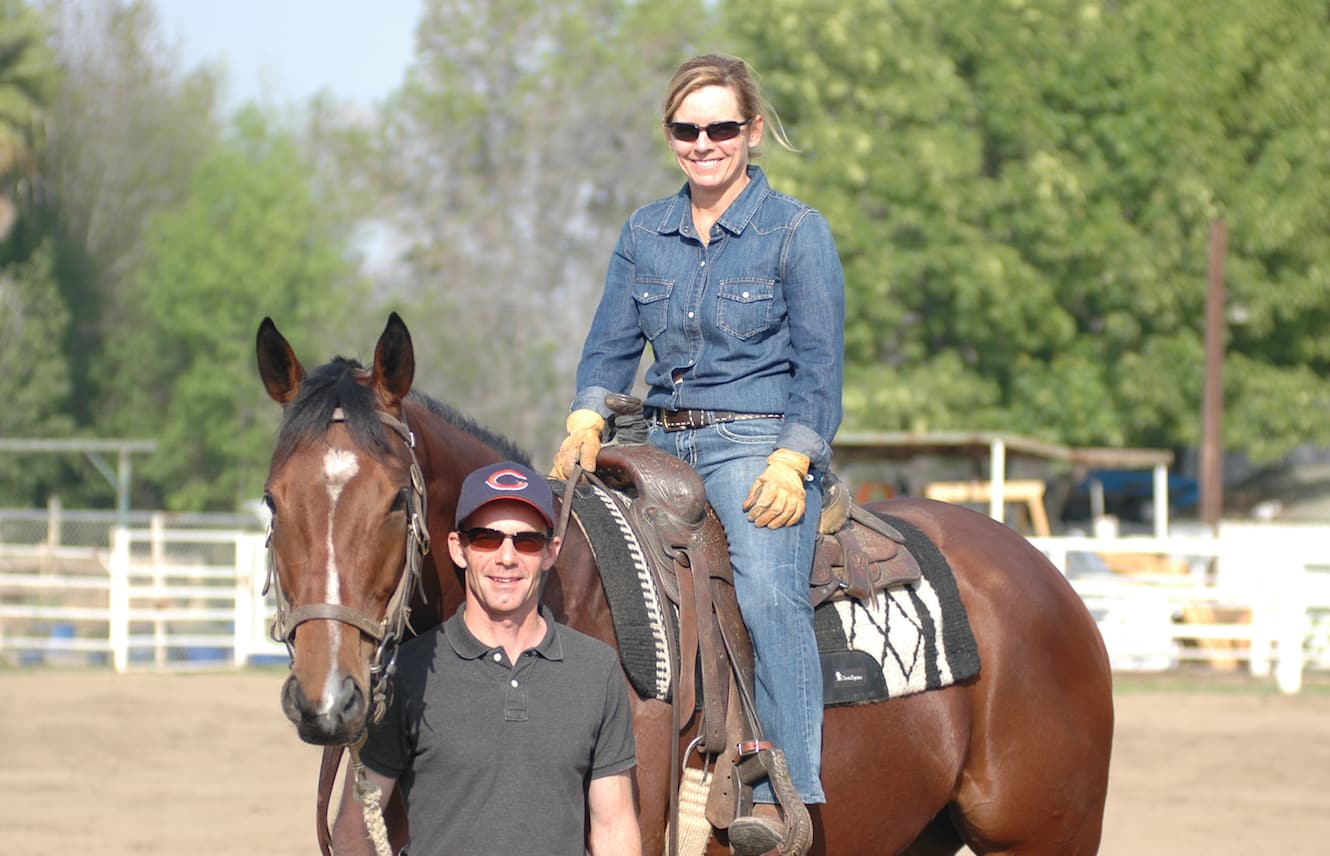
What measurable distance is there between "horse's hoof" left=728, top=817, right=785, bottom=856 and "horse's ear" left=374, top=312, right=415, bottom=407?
1364 mm

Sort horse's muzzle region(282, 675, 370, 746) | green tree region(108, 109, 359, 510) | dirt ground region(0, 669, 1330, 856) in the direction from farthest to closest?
green tree region(108, 109, 359, 510) → dirt ground region(0, 669, 1330, 856) → horse's muzzle region(282, 675, 370, 746)

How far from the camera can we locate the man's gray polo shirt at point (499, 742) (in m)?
3.12

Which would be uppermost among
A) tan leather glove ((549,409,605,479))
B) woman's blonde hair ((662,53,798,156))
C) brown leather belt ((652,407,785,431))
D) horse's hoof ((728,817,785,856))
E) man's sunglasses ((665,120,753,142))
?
woman's blonde hair ((662,53,798,156))

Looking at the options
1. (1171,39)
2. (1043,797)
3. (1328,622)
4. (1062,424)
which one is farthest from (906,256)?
(1043,797)

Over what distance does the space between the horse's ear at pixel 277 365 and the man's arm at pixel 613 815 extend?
1.04m

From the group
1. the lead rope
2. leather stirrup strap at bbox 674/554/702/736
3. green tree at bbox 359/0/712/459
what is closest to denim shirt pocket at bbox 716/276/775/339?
leather stirrup strap at bbox 674/554/702/736

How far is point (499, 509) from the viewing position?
317cm

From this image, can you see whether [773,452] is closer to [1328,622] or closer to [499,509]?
[499,509]

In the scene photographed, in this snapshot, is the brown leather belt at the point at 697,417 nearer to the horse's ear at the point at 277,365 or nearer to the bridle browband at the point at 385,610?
the bridle browband at the point at 385,610

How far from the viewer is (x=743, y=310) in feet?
13.8

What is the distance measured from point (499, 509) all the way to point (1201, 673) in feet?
50.5

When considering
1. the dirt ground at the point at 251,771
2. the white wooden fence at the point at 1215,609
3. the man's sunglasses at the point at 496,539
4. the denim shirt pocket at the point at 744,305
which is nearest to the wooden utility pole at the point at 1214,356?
the white wooden fence at the point at 1215,609

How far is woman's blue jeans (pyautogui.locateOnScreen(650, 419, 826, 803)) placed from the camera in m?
4.16

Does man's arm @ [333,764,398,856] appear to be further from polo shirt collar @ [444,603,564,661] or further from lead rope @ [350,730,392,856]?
polo shirt collar @ [444,603,564,661]
